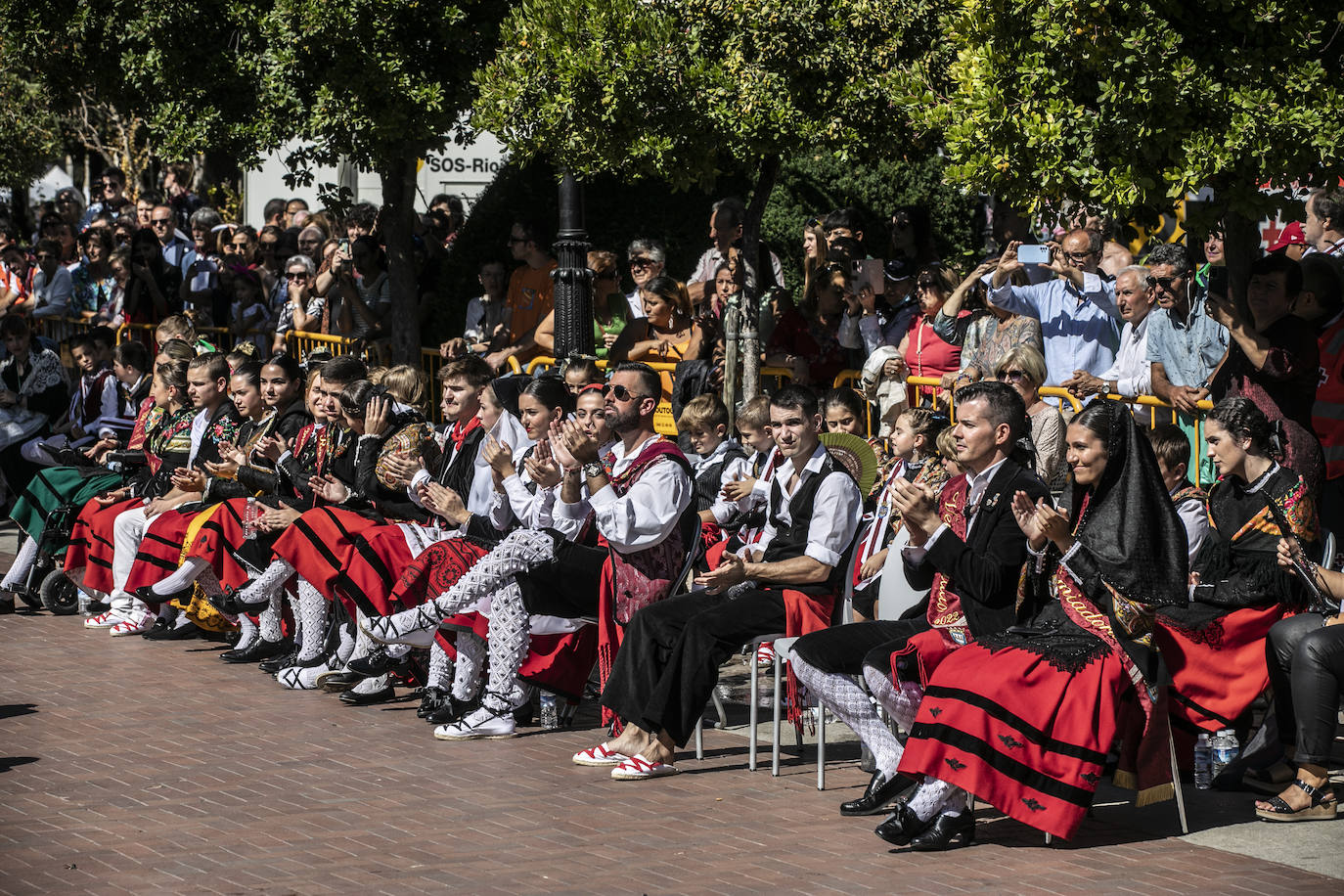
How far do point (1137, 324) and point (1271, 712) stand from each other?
301 centimetres

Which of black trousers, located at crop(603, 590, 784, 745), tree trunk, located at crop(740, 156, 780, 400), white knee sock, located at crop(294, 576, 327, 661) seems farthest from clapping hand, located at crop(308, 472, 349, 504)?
tree trunk, located at crop(740, 156, 780, 400)

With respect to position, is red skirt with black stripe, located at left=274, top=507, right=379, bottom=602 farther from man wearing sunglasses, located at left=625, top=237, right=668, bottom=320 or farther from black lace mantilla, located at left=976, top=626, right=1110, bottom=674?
black lace mantilla, located at left=976, top=626, right=1110, bottom=674

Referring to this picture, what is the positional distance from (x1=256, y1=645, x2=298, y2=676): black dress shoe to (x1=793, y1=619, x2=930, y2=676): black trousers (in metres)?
3.96

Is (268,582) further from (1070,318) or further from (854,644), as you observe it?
(1070,318)

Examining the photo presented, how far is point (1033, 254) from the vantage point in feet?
38.1

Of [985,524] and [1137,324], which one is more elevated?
[1137,324]

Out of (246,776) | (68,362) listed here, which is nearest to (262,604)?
(246,776)

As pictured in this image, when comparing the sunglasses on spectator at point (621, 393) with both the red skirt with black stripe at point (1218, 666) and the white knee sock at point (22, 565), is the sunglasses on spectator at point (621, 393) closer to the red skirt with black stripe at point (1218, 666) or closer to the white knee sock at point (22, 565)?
the red skirt with black stripe at point (1218, 666)

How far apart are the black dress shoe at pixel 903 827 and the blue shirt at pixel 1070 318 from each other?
4.42 meters

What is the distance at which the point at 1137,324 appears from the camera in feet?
33.6

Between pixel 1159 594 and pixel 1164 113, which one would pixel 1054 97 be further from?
pixel 1159 594

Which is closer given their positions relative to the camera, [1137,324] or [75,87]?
[1137,324]

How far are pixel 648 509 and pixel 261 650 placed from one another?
3.69m

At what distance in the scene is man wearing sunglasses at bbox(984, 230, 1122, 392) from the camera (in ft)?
35.4
